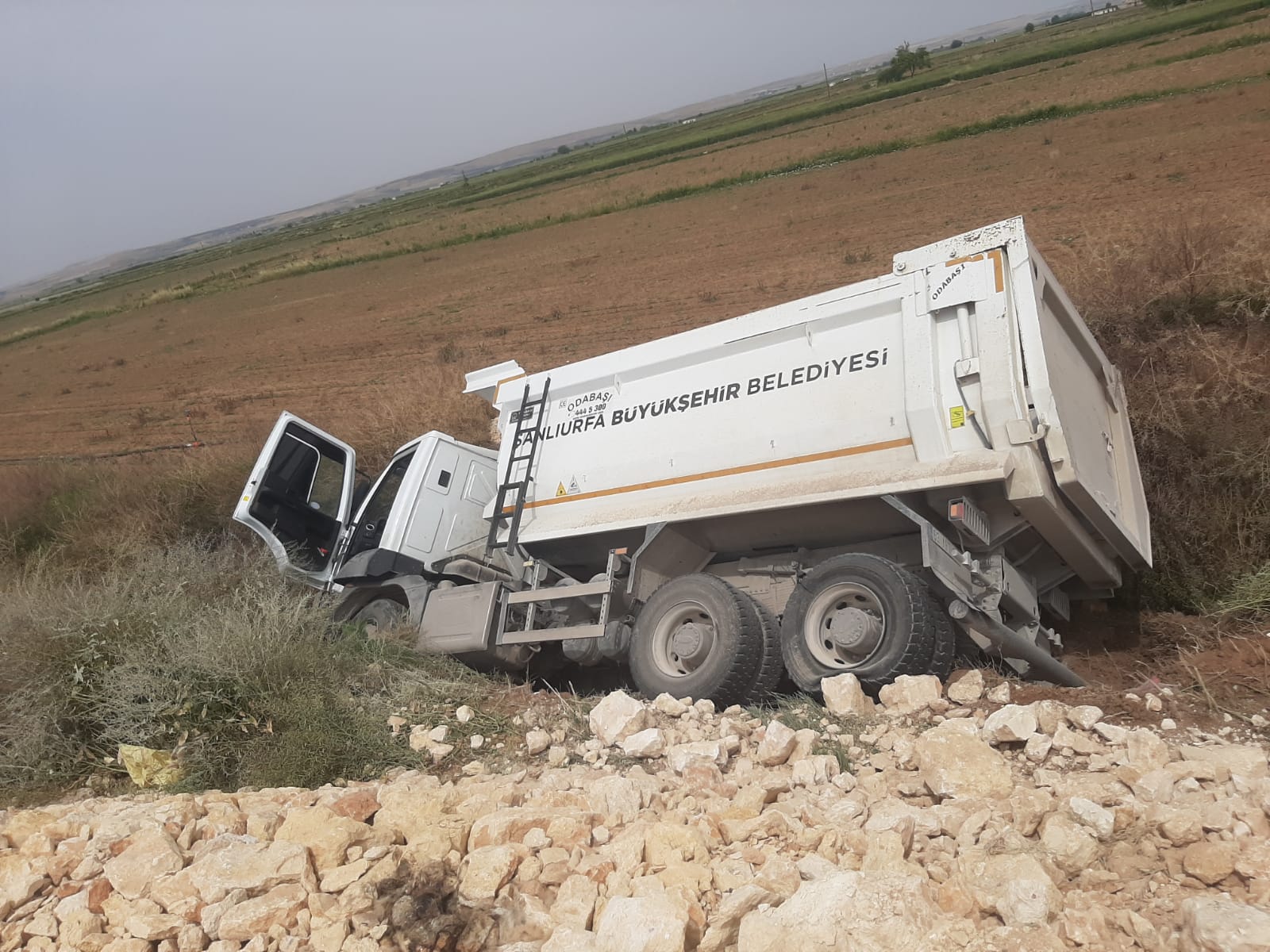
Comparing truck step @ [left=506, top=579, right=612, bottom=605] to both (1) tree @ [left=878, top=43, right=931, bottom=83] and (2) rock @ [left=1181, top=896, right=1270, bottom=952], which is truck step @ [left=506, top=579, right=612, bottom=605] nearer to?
(2) rock @ [left=1181, top=896, right=1270, bottom=952]

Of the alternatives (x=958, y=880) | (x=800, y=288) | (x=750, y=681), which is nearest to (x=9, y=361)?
(x=800, y=288)

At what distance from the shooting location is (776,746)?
4.71 metres

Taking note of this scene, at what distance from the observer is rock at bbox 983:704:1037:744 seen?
4.37m

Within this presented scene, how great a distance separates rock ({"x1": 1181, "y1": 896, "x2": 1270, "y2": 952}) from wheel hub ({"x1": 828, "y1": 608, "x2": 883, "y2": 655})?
285cm

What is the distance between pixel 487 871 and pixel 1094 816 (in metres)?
2.37

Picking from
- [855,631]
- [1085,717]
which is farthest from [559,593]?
[1085,717]

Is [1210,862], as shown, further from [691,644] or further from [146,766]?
[146,766]

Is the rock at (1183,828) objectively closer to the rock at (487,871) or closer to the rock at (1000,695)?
the rock at (1000,695)

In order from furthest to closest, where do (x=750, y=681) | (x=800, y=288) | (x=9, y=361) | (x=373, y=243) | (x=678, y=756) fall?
(x=373, y=243) < (x=9, y=361) < (x=800, y=288) < (x=750, y=681) < (x=678, y=756)

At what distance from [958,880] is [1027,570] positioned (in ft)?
11.2

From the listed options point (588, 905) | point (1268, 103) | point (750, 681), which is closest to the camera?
point (588, 905)

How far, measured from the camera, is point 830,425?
19.8 ft

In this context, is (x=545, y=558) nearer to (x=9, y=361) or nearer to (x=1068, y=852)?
(x=1068, y=852)

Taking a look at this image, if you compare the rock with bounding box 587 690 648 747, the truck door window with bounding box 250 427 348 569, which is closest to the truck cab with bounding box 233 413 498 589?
the truck door window with bounding box 250 427 348 569
